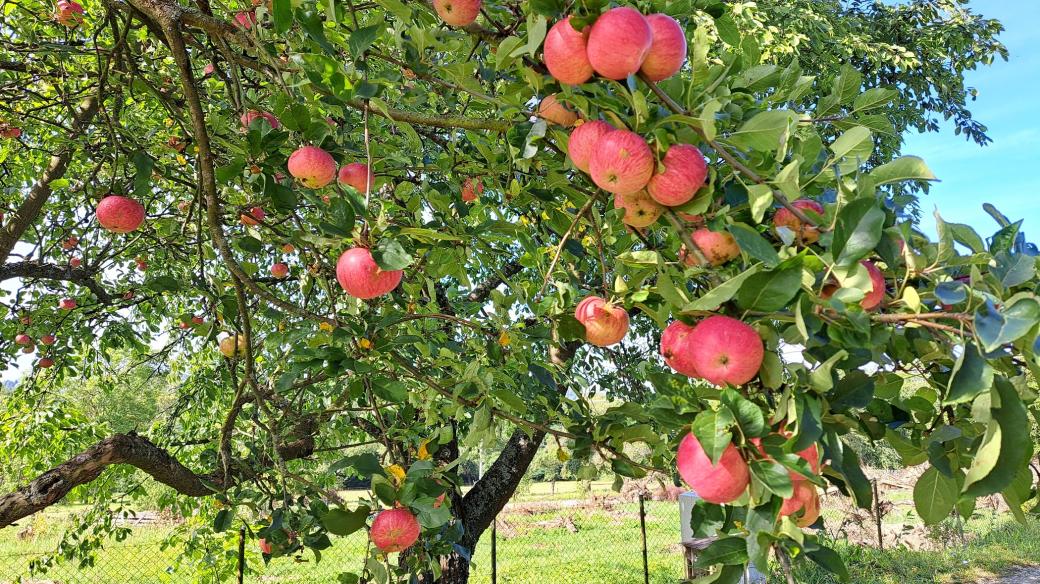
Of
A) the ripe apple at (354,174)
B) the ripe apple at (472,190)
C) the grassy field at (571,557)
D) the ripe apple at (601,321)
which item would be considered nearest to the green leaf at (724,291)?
the ripe apple at (601,321)

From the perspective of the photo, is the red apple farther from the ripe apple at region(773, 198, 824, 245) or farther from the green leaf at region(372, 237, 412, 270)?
the green leaf at region(372, 237, 412, 270)

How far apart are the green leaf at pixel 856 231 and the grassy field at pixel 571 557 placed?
515 cm

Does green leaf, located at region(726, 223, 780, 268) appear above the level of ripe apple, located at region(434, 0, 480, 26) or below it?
below

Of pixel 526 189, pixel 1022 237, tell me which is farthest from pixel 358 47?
pixel 1022 237

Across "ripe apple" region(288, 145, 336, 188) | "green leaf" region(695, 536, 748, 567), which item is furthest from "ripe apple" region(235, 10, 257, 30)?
"green leaf" region(695, 536, 748, 567)

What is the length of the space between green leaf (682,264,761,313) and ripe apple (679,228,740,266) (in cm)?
15

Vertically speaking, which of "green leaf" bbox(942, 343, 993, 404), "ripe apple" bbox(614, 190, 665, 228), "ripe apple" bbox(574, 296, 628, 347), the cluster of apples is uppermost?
"ripe apple" bbox(614, 190, 665, 228)

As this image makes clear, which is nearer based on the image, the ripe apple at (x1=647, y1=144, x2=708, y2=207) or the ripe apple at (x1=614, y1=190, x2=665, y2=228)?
the ripe apple at (x1=647, y1=144, x2=708, y2=207)

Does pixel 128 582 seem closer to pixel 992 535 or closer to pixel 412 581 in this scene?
pixel 412 581

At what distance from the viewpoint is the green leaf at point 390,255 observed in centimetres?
118

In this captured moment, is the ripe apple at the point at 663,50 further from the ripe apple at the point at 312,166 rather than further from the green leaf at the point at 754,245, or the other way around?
the ripe apple at the point at 312,166

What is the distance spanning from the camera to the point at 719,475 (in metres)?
0.90

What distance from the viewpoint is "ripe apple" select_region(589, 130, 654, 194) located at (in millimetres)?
961

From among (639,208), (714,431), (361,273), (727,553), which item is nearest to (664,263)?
(639,208)
